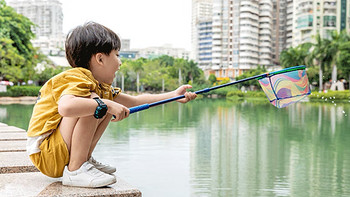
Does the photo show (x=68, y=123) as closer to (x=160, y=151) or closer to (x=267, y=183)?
(x=267, y=183)

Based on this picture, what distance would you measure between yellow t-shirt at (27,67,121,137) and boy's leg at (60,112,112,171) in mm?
55

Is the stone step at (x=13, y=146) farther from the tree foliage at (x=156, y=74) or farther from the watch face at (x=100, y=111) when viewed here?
the tree foliage at (x=156, y=74)

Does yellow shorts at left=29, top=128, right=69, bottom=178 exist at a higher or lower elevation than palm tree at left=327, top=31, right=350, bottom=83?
lower

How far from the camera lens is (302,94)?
6.53 feet

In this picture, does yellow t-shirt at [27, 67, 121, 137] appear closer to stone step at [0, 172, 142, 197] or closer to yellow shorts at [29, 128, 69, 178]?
yellow shorts at [29, 128, 69, 178]

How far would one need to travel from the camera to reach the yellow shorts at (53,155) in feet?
4.51

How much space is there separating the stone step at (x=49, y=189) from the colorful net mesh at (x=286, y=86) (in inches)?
32.8

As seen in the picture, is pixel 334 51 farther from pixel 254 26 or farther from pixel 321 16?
pixel 254 26

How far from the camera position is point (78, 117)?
4.31 ft

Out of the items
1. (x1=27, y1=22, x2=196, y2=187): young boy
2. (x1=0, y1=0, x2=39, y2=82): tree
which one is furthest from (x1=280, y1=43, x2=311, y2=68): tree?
(x1=27, y1=22, x2=196, y2=187): young boy

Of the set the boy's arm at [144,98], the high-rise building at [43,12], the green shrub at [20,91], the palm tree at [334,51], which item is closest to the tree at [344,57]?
the palm tree at [334,51]

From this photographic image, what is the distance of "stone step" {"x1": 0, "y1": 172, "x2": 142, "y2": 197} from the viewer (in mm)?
1344

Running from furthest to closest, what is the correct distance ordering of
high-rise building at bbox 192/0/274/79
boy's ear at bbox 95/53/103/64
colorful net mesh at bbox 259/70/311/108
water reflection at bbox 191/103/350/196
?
1. high-rise building at bbox 192/0/274/79
2. water reflection at bbox 191/103/350/196
3. colorful net mesh at bbox 259/70/311/108
4. boy's ear at bbox 95/53/103/64

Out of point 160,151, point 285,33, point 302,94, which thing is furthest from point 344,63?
point 285,33
